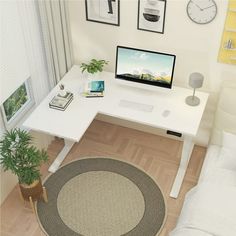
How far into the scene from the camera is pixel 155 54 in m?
4.03

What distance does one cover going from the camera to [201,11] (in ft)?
12.5

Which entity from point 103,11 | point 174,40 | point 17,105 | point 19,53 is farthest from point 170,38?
point 17,105

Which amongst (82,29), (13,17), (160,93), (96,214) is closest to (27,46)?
(13,17)

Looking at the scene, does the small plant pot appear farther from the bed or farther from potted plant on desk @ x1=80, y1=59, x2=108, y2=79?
the bed

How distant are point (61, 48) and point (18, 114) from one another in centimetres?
87

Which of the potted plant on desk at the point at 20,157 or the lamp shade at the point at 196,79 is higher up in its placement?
the lamp shade at the point at 196,79

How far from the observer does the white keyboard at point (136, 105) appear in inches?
160

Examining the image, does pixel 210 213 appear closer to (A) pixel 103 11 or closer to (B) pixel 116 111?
(B) pixel 116 111

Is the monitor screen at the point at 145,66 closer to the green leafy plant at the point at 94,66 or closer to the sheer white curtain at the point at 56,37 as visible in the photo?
the green leafy plant at the point at 94,66

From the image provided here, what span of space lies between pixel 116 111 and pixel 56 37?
1.07 meters

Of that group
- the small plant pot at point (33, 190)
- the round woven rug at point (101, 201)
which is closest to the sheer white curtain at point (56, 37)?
the round woven rug at point (101, 201)

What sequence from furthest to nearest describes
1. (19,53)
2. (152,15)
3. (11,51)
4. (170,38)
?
(170,38) < (152,15) < (19,53) < (11,51)

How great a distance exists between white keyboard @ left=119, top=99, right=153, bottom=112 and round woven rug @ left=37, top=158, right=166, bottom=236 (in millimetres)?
834

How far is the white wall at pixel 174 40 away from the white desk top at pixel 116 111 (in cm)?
26
